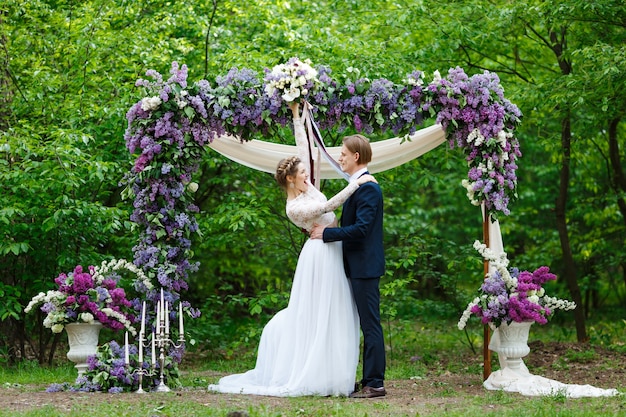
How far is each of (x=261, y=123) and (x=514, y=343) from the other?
2897mm

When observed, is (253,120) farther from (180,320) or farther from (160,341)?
(160,341)

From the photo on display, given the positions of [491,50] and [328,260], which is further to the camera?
[491,50]

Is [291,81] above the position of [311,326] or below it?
above

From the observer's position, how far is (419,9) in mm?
9672

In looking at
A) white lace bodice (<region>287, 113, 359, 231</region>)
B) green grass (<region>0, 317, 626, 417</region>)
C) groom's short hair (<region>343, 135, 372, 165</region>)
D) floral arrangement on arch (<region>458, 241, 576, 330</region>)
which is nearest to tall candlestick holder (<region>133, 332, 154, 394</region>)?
green grass (<region>0, 317, 626, 417</region>)

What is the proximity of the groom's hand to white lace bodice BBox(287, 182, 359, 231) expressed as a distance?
28 millimetres

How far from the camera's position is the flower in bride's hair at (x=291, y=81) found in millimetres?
6832

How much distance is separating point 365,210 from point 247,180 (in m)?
4.12

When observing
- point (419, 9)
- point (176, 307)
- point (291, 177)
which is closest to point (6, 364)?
point (176, 307)

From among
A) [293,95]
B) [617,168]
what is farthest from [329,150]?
[617,168]

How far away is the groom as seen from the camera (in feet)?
20.6

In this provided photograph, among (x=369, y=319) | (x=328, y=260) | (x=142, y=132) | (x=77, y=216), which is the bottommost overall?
(x=369, y=319)

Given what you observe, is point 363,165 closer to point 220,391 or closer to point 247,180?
point 220,391

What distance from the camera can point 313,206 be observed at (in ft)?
21.2
